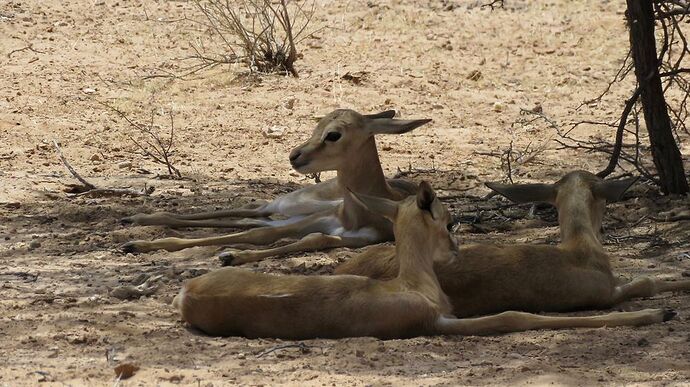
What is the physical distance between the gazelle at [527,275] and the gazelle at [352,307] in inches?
8.0

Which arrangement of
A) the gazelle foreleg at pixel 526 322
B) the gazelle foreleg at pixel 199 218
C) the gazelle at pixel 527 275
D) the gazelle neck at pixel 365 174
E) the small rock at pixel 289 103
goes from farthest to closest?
the small rock at pixel 289 103, the gazelle foreleg at pixel 199 218, the gazelle neck at pixel 365 174, the gazelle at pixel 527 275, the gazelle foreleg at pixel 526 322

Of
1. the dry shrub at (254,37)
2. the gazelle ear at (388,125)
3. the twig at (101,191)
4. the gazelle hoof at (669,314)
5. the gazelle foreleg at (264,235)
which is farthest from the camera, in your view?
the dry shrub at (254,37)

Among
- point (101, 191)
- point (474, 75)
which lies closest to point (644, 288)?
point (101, 191)

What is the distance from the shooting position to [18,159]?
1115 cm

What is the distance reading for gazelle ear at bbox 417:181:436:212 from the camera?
6.45 metres

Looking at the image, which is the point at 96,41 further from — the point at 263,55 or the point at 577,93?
the point at 577,93

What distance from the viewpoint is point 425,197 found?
257 inches

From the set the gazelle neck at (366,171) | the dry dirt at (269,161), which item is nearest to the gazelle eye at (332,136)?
the gazelle neck at (366,171)

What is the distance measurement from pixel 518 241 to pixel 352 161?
4.26ft

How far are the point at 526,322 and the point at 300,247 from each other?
7.98 feet

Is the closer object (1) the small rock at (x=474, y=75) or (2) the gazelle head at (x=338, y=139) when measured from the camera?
(2) the gazelle head at (x=338, y=139)

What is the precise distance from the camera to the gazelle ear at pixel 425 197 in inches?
254

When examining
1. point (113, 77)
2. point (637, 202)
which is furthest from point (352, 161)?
point (113, 77)

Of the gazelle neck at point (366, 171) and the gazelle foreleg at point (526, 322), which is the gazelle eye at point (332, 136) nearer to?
the gazelle neck at point (366, 171)
